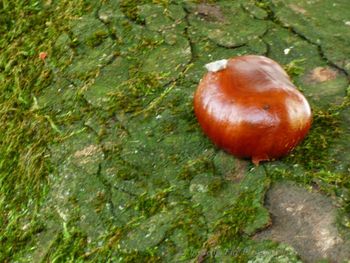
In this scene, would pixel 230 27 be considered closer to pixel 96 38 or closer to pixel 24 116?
pixel 96 38

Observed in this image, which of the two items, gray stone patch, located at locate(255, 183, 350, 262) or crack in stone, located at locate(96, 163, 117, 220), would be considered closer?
gray stone patch, located at locate(255, 183, 350, 262)

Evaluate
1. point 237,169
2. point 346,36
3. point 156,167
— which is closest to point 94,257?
point 156,167

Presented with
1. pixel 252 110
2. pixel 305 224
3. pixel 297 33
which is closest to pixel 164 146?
pixel 252 110

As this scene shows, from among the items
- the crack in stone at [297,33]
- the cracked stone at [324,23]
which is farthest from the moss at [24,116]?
the cracked stone at [324,23]

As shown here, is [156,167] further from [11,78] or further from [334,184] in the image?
[11,78]

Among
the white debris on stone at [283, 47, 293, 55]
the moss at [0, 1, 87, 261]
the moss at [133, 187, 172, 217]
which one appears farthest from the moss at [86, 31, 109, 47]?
the moss at [133, 187, 172, 217]

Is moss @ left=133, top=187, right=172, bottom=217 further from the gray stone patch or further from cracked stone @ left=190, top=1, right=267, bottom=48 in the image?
cracked stone @ left=190, top=1, right=267, bottom=48
